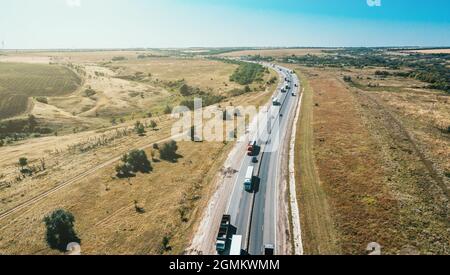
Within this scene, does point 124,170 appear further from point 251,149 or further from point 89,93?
point 89,93

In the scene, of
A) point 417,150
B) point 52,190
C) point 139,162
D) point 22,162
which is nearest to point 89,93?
point 22,162

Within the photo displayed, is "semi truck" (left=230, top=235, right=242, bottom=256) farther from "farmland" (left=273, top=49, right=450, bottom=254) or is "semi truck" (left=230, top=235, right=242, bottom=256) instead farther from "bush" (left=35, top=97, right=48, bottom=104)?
"bush" (left=35, top=97, right=48, bottom=104)

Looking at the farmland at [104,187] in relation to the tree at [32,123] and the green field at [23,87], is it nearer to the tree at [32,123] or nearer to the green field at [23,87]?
the tree at [32,123]

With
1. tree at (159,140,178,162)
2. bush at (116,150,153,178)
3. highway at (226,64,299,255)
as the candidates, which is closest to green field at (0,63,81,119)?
bush at (116,150,153,178)

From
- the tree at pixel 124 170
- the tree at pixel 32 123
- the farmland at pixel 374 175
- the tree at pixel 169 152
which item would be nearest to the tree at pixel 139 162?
the tree at pixel 124 170
